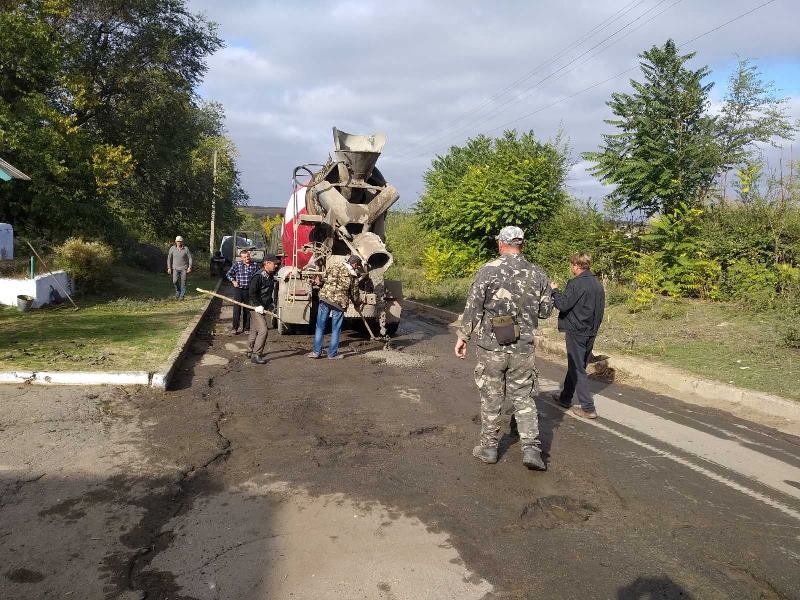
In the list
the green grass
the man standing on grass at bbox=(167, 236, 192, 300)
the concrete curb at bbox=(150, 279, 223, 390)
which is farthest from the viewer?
the green grass

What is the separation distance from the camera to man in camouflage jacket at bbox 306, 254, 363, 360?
32.3ft

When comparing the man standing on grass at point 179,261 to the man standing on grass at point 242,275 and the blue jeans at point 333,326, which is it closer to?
the man standing on grass at point 242,275

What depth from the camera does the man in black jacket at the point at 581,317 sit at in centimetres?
688

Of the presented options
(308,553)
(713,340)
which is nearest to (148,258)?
(713,340)

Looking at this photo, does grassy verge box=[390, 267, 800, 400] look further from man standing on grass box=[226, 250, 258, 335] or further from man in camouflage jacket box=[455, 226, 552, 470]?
man standing on grass box=[226, 250, 258, 335]

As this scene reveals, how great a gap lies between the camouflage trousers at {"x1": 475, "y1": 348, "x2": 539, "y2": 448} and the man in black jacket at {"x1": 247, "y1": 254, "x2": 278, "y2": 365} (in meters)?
4.96

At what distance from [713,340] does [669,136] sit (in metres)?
5.53

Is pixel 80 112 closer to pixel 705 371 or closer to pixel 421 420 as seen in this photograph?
pixel 421 420

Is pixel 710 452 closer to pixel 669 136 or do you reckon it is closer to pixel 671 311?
pixel 671 311

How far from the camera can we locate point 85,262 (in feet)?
52.1

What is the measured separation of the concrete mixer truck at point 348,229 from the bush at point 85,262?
7145 mm

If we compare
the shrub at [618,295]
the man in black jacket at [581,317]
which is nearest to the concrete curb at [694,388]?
the man in black jacket at [581,317]

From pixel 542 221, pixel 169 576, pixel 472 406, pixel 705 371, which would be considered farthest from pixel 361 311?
pixel 542 221

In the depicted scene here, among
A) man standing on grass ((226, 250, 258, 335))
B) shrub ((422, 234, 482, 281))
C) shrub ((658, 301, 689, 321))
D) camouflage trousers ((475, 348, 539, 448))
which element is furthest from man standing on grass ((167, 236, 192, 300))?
camouflage trousers ((475, 348, 539, 448))
